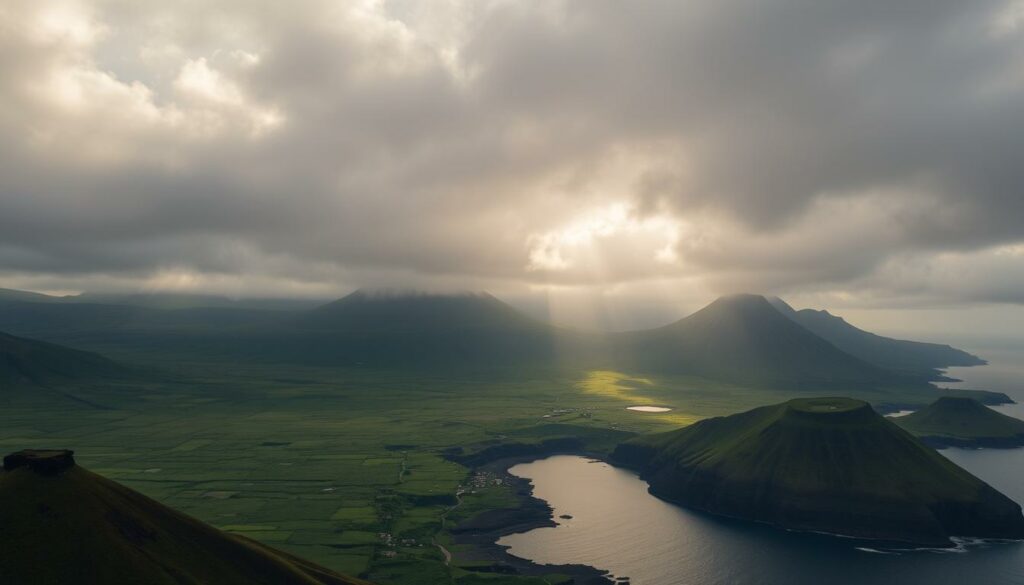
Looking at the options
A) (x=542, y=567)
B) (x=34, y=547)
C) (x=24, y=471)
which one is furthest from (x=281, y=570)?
(x=542, y=567)

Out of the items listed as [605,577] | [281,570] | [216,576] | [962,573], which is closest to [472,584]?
[605,577]

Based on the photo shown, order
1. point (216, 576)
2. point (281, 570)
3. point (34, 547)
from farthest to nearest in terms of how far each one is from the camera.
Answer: point (281, 570) → point (216, 576) → point (34, 547)

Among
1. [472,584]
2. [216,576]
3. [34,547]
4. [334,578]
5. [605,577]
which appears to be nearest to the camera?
[34,547]

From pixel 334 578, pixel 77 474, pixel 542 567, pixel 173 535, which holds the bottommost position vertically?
pixel 542 567

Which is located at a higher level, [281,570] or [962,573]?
[281,570]

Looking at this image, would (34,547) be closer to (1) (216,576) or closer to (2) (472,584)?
(1) (216,576)

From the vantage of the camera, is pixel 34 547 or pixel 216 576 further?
pixel 216 576
